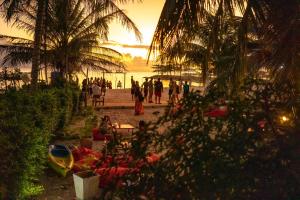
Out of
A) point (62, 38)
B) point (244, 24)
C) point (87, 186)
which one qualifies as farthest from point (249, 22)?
point (62, 38)

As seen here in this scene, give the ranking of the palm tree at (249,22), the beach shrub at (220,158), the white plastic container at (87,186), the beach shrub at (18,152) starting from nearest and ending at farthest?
the beach shrub at (220,158) → the palm tree at (249,22) → the beach shrub at (18,152) → the white plastic container at (87,186)

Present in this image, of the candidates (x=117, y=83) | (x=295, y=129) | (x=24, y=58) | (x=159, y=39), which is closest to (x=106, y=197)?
(x=295, y=129)

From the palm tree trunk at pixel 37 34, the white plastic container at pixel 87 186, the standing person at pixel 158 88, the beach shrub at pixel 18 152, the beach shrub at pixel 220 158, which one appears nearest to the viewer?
the beach shrub at pixel 220 158

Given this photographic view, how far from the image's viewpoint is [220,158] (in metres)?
3.28

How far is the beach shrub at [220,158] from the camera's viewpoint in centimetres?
325

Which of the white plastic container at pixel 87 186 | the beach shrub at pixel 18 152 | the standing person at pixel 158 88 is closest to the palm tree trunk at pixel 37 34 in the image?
the beach shrub at pixel 18 152

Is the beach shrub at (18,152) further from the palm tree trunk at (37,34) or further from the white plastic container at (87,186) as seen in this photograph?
the palm tree trunk at (37,34)

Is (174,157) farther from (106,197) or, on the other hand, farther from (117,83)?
(117,83)

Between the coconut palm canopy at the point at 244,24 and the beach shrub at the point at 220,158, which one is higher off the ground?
the coconut palm canopy at the point at 244,24

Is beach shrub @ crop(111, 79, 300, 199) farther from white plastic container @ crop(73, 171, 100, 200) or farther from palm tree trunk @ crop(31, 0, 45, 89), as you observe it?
palm tree trunk @ crop(31, 0, 45, 89)

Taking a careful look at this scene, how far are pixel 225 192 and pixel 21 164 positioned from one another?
4434 mm

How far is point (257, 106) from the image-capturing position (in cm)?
358

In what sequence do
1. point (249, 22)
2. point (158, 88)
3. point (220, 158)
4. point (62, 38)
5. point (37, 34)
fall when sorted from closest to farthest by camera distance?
point (220, 158), point (249, 22), point (37, 34), point (62, 38), point (158, 88)

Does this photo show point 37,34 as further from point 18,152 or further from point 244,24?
point 244,24
